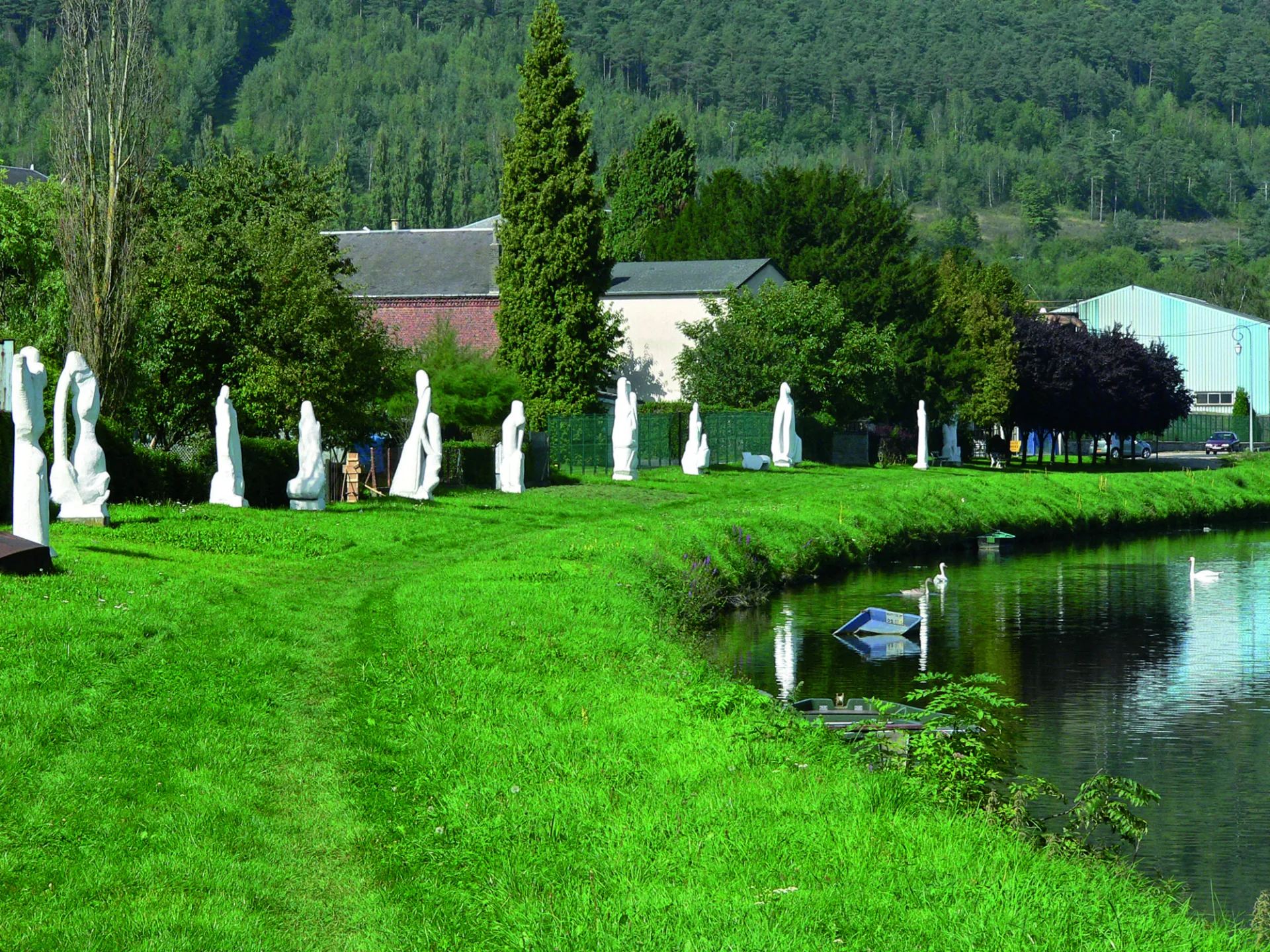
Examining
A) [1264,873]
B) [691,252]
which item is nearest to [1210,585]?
[1264,873]

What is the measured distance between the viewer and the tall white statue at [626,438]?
45.7 m

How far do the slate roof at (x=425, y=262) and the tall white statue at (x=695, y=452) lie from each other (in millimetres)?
20138

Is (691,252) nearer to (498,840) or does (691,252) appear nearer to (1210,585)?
(1210,585)

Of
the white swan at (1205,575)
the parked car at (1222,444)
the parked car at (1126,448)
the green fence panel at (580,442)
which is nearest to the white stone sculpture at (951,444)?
the parked car at (1126,448)

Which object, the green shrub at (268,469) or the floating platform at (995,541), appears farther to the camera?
the floating platform at (995,541)

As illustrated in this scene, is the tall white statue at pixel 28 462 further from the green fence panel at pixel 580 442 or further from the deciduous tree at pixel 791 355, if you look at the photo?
Answer: the deciduous tree at pixel 791 355

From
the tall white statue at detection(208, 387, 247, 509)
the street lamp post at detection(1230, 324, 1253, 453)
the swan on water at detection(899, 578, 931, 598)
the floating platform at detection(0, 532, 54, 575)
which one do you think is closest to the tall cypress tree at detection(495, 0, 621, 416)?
the tall white statue at detection(208, 387, 247, 509)

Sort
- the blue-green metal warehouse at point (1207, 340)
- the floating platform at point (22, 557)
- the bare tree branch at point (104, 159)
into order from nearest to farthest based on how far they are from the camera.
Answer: the floating platform at point (22, 557)
the bare tree branch at point (104, 159)
the blue-green metal warehouse at point (1207, 340)

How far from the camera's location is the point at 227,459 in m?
29.1

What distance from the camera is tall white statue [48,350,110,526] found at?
78.2 ft

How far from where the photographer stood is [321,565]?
955 inches

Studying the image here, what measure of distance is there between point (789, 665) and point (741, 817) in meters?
12.1

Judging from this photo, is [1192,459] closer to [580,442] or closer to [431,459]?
[580,442]

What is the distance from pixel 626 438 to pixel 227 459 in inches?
717
